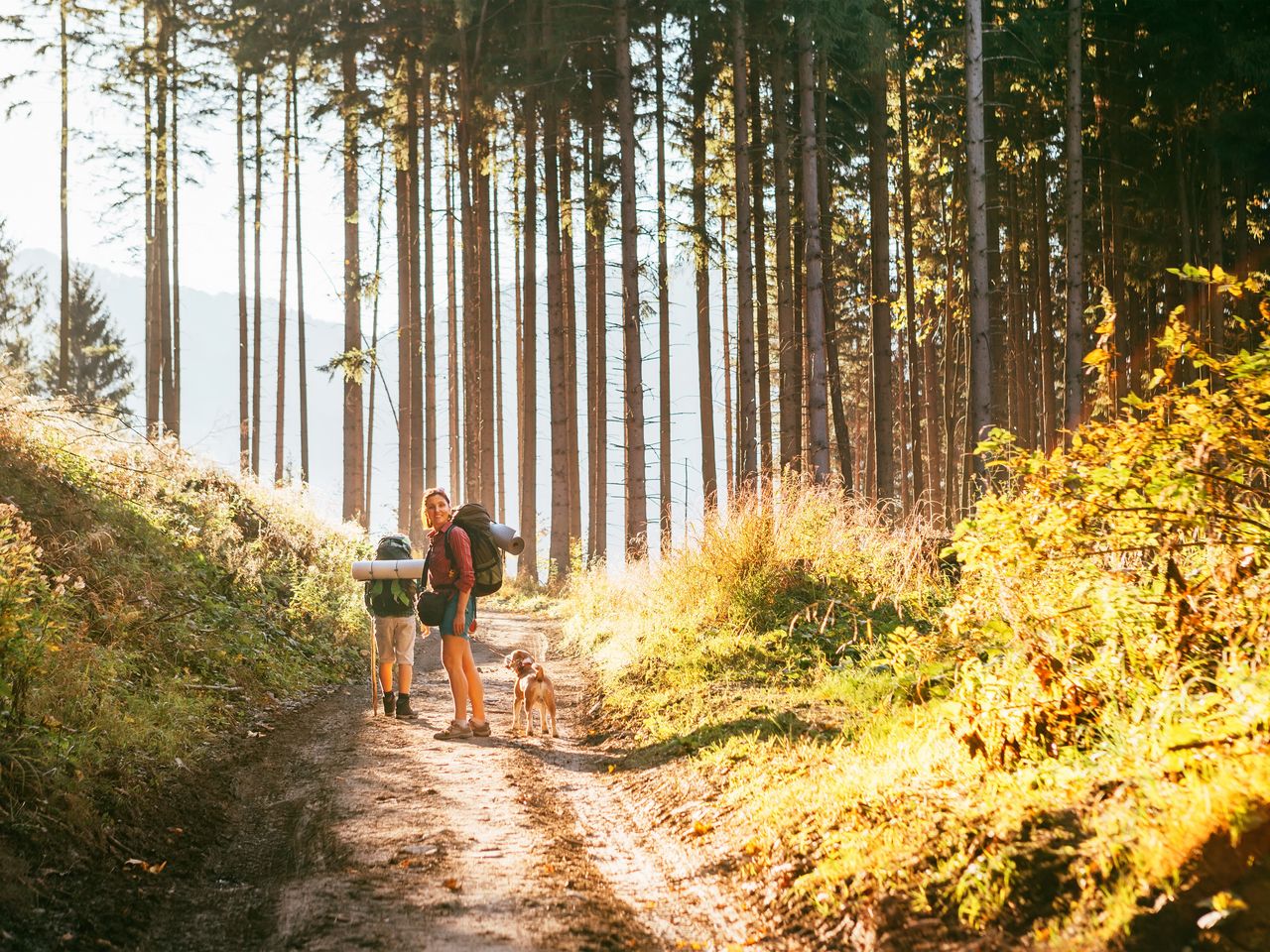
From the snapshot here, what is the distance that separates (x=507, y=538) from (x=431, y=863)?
372cm

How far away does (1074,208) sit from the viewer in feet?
63.5

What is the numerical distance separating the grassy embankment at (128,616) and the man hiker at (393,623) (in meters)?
1.19

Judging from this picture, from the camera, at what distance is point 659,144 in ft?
A: 81.5

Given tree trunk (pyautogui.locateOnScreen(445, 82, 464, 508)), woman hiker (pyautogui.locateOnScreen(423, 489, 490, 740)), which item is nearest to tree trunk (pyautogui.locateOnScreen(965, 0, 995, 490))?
woman hiker (pyautogui.locateOnScreen(423, 489, 490, 740))

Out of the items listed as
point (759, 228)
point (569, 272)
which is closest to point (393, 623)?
point (569, 272)

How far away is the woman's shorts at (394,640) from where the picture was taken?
9438 millimetres

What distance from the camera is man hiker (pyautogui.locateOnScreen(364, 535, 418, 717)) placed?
30.6 feet

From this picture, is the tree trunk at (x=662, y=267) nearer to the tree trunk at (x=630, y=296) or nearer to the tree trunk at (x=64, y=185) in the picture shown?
the tree trunk at (x=630, y=296)

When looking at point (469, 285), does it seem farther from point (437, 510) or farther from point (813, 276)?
point (437, 510)

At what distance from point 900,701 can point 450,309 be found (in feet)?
75.9

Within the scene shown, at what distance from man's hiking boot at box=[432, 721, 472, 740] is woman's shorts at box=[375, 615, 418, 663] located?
1.41 m

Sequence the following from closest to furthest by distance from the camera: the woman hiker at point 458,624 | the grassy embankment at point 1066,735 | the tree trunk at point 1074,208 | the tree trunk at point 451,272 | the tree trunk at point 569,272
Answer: the grassy embankment at point 1066,735 → the woman hiker at point 458,624 → the tree trunk at point 1074,208 → the tree trunk at point 569,272 → the tree trunk at point 451,272

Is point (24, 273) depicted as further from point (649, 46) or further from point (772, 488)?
point (772, 488)

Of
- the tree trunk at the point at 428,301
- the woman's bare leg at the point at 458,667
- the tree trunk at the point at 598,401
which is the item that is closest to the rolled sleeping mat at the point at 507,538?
the woman's bare leg at the point at 458,667
